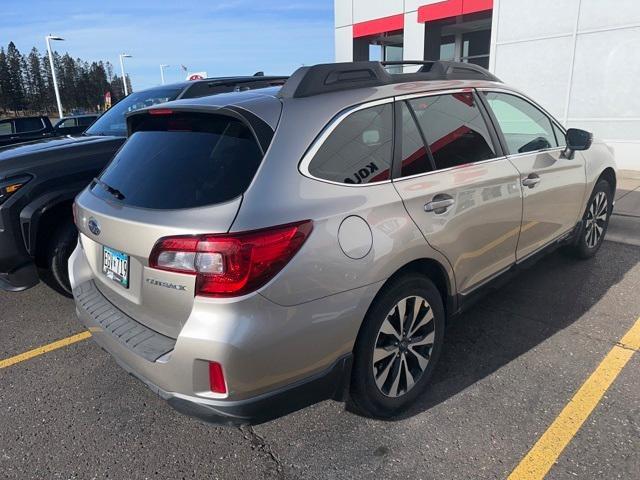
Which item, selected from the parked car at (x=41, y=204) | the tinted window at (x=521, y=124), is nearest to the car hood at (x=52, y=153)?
the parked car at (x=41, y=204)

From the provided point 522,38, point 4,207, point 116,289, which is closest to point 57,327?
point 4,207

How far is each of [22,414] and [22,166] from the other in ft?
6.49

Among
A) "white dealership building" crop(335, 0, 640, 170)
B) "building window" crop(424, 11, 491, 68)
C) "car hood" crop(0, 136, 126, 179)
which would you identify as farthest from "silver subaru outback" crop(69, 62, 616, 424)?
"building window" crop(424, 11, 491, 68)

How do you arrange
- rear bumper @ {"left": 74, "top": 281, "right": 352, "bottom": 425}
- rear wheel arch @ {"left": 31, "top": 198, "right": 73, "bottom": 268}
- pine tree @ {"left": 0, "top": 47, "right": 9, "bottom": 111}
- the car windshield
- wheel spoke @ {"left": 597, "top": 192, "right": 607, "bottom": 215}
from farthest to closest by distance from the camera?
1. pine tree @ {"left": 0, "top": 47, "right": 9, "bottom": 111}
2. the car windshield
3. wheel spoke @ {"left": 597, "top": 192, "right": 607, "bottom": 215}
4. rear wheel arch @ {"left": 31, "top": 198, "right": 73, "bottom": 268}
5. rear bumper @ {"left": 74, "top": 281, "right": 352, "bottom": 425}

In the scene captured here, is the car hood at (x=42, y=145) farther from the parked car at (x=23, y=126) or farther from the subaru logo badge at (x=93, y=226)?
the parked car at (x=23, y=126)

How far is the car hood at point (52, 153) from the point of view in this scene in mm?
3807

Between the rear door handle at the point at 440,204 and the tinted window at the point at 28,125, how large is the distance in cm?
1024

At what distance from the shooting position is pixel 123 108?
555cm

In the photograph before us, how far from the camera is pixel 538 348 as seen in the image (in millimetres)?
3250

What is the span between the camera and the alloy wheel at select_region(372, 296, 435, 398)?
2451mm

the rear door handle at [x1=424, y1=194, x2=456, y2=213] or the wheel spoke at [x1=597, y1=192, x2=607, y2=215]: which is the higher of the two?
the rear door handle at [x1=424, y1=194, x2=456, y2=213]

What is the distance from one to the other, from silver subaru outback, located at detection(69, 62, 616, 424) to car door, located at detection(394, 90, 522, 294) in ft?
0.04

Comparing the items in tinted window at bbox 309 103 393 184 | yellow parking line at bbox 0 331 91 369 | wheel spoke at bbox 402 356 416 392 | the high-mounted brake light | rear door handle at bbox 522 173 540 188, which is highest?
the high-mounted brake light

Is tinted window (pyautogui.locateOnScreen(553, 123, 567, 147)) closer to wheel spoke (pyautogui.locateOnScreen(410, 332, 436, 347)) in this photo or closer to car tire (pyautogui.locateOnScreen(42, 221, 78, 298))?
wheel spoke (pyautogui.locateOnScreen(410, 332, 436, 347))
